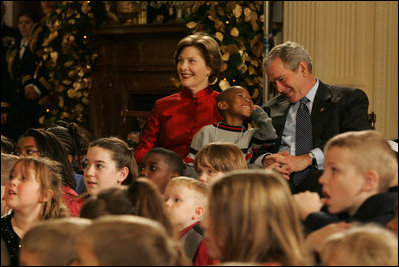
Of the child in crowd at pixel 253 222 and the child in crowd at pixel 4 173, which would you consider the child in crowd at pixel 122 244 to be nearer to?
the child in crowd at pixel 253 222

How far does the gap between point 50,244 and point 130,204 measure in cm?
40

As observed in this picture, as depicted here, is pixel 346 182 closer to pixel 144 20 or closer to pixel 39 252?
pixel 39 252

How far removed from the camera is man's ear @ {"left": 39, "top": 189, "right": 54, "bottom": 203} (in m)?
3.10

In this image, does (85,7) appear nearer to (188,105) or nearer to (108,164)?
(188,105)

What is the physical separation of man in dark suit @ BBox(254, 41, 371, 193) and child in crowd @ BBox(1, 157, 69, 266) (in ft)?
3.62

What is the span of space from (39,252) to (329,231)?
0.92 m

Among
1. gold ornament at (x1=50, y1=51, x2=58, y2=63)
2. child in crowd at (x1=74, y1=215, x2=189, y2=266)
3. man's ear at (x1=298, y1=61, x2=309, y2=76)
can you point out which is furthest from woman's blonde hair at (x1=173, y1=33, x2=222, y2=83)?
gold ornament at (x1=50, y1=51, x2=58, y2=63)

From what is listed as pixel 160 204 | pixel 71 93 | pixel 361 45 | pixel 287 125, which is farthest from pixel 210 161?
pixel 71 93

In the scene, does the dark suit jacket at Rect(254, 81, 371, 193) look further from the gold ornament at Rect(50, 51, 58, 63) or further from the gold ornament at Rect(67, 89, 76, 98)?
the gold ornament at Rect(50, 51, 58, 63)

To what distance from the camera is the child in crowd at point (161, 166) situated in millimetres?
3740

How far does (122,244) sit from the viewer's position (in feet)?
6.08

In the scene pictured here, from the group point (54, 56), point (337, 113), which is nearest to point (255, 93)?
point (54, 56)

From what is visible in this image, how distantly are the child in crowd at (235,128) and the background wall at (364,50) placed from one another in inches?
83.2

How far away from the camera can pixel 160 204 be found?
7.92ft
